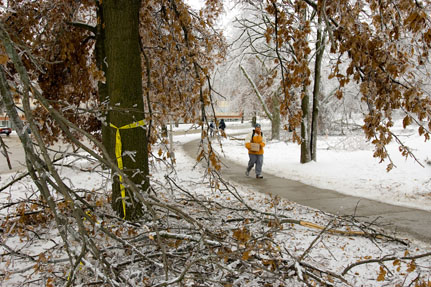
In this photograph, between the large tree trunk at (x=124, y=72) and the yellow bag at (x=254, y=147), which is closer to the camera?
the large tree trunk at (x=124, y=72)

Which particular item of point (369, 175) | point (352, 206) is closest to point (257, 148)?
point (369, 175)

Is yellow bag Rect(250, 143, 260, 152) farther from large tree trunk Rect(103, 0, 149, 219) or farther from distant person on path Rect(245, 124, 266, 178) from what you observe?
large tree trunk Rect(103, 0, 149, 219)

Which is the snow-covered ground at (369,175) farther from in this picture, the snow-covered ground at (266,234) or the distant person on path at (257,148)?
the distant person on path at (257,148)

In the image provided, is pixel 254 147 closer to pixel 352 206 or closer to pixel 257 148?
pixel 257 148

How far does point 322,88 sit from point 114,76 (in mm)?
21413

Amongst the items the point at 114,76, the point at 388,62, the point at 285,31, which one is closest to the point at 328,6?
the point at 285,31

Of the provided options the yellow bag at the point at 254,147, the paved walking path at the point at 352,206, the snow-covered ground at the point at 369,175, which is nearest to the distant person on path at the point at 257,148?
the yellow bag at the point at 254,147

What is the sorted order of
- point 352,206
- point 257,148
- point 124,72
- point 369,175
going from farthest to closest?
point 257,148 < point 369,175 < point 352,206 < point 124,72

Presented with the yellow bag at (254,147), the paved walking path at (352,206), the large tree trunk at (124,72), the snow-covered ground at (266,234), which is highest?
the large tree trunk at (124,72)

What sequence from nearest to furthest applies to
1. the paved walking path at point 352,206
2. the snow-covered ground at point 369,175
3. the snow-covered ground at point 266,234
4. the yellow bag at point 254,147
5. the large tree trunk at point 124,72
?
the snow-covered ground at point 266,234 → the large tree trunk at point 124,72 → the paved walking path at point 352,206 → the snow-covered ground at point 369,175 → the yellow bag at point 254,147

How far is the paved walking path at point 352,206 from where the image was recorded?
5166mm

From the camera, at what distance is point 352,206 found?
6617 mm

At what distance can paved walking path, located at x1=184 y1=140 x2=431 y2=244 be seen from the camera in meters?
5.17

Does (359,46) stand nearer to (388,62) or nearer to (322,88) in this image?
(388,62)
